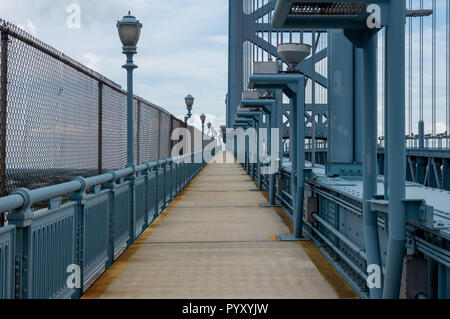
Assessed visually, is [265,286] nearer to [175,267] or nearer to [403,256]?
[175,267]

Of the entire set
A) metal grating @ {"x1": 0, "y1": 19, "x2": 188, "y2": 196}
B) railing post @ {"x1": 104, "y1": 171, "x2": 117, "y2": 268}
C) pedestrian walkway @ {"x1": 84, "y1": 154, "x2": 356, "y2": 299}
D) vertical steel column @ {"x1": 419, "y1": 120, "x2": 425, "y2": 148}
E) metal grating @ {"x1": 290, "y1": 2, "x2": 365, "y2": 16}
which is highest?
vertical steel column @ {"x1": 419, "y1": 120, "x2": 425, "y2": 148}

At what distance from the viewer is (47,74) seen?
452 centimetres

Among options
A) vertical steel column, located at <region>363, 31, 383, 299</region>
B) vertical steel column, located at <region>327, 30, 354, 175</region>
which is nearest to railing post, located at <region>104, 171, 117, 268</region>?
vertical steel column, located at <region>363, 31, 383, 299</region>

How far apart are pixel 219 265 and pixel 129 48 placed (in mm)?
3661

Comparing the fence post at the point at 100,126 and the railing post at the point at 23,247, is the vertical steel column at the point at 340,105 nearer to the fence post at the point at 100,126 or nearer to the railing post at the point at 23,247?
the fence post at the point at 100,126

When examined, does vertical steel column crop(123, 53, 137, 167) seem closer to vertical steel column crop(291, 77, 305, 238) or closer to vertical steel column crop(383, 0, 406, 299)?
vertical steel column crop(291, 77, 305, 238)

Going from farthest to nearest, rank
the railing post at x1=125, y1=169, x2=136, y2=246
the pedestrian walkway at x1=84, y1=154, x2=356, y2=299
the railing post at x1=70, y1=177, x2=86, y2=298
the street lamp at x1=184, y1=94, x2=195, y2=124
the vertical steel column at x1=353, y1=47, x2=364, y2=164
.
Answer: the street lamp at x1=184, y1=94, x2=195, y2=124, the vertical steel column at x1=353, y1=47, x2=364, y2=164, the railing post at x1=125, y1=169, x2=136, y2=246, the pedestrian walkway at x1=84, y1=154, x2=356, y2=299, the railing post at x1=70, y1=177, x2=86, y2=298

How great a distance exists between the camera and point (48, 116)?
4.48m

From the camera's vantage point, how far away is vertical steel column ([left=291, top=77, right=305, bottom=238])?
25.5 ft

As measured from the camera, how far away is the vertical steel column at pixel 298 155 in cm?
777

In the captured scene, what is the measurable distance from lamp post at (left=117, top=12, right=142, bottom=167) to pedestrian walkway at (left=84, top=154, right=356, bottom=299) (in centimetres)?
142

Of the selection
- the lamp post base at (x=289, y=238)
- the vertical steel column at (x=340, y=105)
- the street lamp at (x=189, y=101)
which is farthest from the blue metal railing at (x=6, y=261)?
the street lamp at (x=189, y=101)

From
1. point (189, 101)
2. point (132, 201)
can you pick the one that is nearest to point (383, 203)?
point (132, 201)

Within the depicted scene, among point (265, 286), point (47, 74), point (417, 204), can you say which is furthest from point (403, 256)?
point (47, 74)
